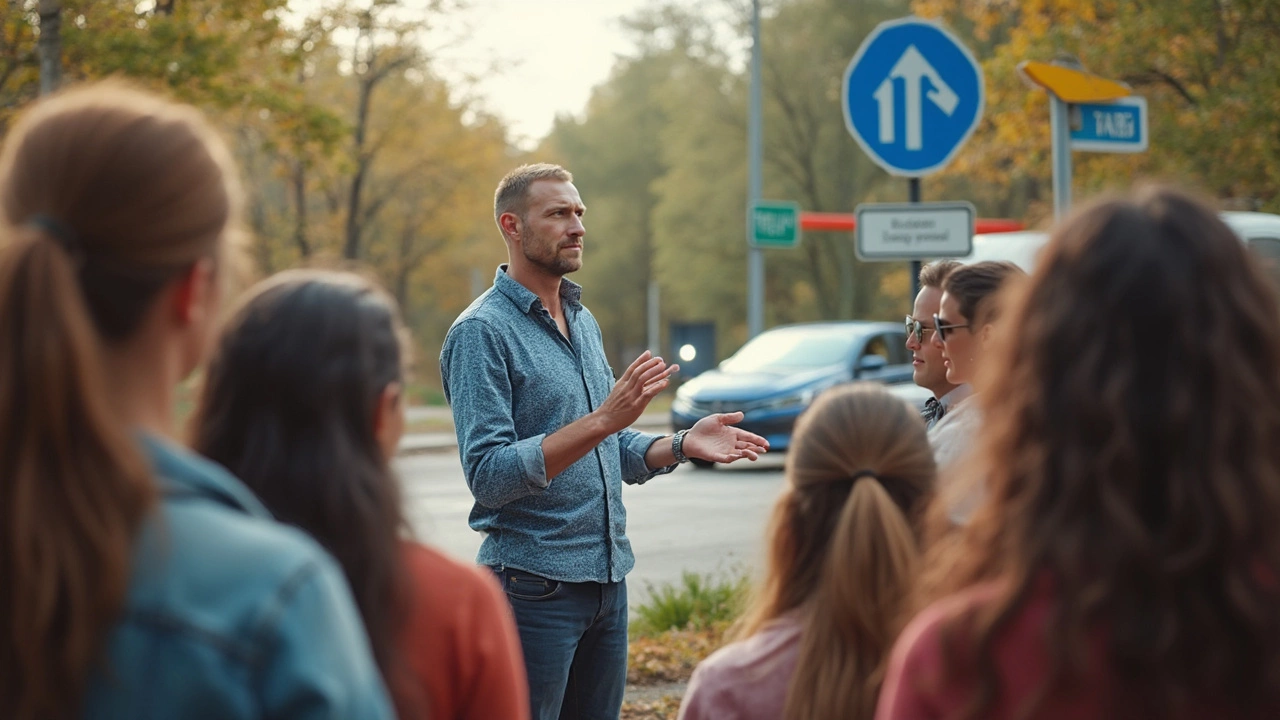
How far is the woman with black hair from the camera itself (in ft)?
5.90

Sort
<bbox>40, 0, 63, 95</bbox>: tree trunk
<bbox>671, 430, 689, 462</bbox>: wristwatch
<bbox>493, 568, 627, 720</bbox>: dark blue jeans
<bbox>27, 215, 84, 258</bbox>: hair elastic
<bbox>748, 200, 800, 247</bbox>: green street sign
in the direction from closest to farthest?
<bbox>27, 215, 84, 258</bbox>: hair elastic
<bbox>493, 568, 627, 720</bbox>: dark blue jeans
<bbox>671, 430, 689, 462</bbox>: wristwatch
<bbox>40, 0, 63, 95</bbox>: tree trunk
<bbox>748, 200, 800, 247</bbox>: green street sign

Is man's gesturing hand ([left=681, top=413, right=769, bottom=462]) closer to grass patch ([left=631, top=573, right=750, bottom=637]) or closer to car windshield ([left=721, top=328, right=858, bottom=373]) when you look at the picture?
grass patch ([left=631, top=573, right=750, bottom=637])

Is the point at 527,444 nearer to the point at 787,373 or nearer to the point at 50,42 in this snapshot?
the point at 50,42

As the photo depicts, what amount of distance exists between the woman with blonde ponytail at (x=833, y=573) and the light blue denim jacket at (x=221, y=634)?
0.95 meters

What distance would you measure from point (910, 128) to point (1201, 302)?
5.26 m

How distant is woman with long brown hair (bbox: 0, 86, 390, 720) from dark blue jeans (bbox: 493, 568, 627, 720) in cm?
241

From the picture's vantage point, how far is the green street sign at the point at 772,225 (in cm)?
1409

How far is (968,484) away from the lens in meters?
1.70

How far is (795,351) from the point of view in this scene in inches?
666

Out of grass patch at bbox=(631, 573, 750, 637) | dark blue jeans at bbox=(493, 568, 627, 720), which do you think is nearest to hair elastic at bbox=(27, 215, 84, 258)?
dark blue jeans at bbox=(493, 568, 627, 720)

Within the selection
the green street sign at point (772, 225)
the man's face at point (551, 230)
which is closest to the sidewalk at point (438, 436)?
the green street sign at point (772, 225)

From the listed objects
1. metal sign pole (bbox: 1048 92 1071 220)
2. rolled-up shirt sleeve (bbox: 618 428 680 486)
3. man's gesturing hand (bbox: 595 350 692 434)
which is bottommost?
rolled-up shirt sleeve (bbox: 618 428 680 486)

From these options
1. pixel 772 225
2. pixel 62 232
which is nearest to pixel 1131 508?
pixel 62 232

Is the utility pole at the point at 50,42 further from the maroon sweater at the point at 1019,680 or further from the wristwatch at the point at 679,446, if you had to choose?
the maroon sweater at the point at 1019,680
